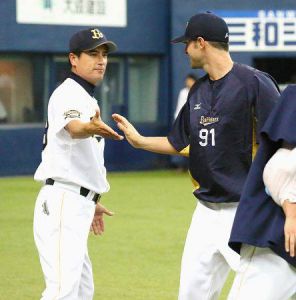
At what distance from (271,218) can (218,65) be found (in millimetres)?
1817

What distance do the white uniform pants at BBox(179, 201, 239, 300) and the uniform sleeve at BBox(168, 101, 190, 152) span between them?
1.58 ft

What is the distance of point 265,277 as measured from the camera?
5.03 m

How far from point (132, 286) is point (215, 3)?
13168 millimetres

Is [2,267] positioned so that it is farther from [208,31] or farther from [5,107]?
[5,107]

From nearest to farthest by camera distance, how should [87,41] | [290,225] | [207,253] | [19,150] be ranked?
1. [290,225]
2. [207,253]
3. [87,41]
4. [19,150]

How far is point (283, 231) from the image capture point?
4.92 m

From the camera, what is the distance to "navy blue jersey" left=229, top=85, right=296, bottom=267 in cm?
491

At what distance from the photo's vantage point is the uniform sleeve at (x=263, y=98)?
6.32 meters

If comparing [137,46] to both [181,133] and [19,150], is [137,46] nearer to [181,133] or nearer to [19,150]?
[19,150]

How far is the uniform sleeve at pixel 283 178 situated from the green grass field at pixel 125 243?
12.6ft

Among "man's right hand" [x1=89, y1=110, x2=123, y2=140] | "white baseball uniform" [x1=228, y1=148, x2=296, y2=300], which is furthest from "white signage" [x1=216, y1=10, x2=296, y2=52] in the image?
"white baseball uniform" [x1=228, y1=148, x2=296, y2=300]

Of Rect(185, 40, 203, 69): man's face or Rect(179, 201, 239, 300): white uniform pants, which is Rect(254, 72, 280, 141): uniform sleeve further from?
Rect(179, 201, 239, 300): white uniform pants

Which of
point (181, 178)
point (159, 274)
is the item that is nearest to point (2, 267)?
point (159, 274)

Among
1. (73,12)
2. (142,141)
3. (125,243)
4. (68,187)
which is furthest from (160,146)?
(73,12)
